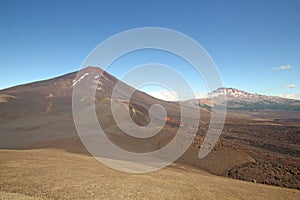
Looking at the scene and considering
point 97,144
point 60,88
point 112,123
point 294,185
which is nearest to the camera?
point 294,185

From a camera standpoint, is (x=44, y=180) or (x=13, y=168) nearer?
(x=44, y=180)

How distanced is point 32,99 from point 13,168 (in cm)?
7554

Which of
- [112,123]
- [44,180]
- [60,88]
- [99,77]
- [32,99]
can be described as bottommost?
[44,180]

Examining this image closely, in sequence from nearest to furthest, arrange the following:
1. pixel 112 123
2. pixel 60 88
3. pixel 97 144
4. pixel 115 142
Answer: pixel 97 144
pixel 115 142
pixel 112 123
pixel 60 88

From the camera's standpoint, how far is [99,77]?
127750 mm

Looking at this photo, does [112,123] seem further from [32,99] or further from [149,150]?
[32,99]

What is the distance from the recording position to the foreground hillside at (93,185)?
34.7 feet

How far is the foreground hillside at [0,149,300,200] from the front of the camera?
10.6m

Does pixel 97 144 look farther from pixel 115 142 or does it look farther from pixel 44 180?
pixel 44 180

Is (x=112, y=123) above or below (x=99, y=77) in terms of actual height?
below

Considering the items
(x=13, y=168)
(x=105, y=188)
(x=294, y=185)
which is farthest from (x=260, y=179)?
(x=13, y=168)

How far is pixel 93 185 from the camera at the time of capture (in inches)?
465

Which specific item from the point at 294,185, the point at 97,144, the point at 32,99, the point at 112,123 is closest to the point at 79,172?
the point at 97,144

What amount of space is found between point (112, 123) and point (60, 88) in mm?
71077
